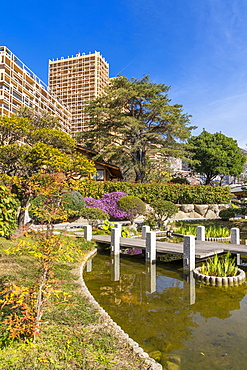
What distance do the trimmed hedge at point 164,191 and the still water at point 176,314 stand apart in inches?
570

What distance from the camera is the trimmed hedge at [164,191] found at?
24.1m

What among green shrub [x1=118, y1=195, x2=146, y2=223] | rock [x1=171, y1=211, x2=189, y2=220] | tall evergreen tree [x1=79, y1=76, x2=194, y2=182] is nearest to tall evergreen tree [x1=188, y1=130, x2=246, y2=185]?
tall evergreen tree [x1=79, y1=76, x2=194, y2=182]

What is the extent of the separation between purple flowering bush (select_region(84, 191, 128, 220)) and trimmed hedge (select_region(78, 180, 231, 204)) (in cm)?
205

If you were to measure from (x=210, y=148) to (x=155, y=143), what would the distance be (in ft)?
42.6

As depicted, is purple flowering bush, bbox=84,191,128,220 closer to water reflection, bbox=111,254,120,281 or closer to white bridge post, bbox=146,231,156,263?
water reflection, bbox=111,254,120,281

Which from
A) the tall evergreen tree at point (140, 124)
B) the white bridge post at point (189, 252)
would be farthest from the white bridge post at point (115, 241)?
the tall evergreen tree at point (140, 124)

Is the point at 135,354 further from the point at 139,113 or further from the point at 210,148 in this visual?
the point at 210,148

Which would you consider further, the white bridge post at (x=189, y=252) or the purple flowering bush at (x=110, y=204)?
the purple flowering bush at (x=110, y=204)

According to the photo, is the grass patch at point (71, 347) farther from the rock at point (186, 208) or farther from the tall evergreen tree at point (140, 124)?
the tall evergreen tree at point (140, 124)

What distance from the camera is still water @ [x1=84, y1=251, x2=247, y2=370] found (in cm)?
447

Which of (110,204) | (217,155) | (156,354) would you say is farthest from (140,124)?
(156,354)

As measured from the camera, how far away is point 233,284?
321 inches

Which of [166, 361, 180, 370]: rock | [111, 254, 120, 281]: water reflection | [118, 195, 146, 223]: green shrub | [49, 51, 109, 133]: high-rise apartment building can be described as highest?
[49, 51, 109, 133]: high-rise apartment building

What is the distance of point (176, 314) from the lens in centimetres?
608
